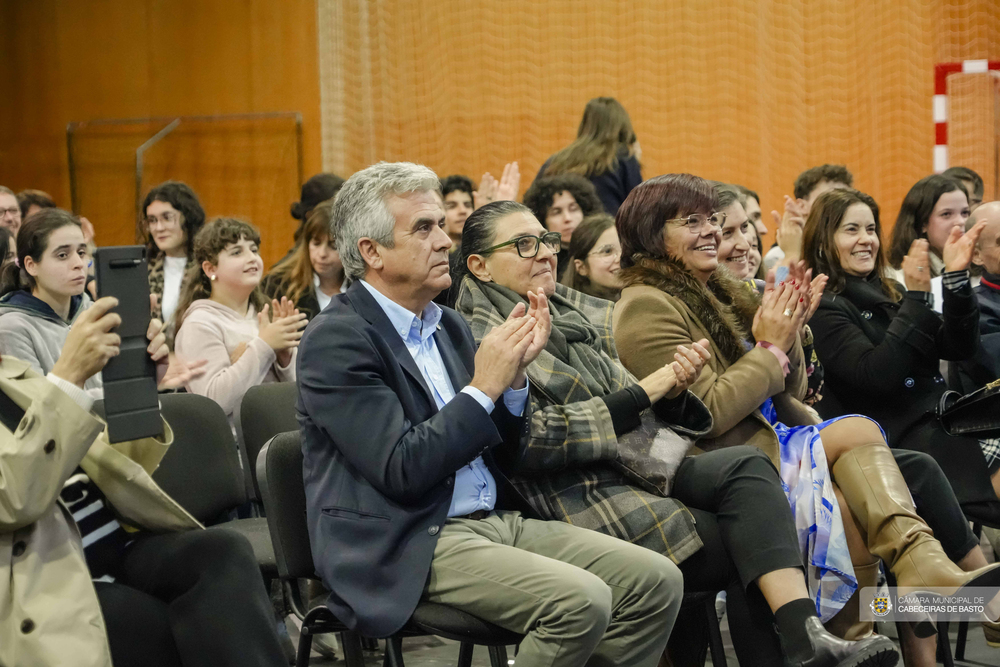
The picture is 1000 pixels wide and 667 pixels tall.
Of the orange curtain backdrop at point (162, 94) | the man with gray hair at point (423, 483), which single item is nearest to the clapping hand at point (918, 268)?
the man with gray hair at point (423, 483)

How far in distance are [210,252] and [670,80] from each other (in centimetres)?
419

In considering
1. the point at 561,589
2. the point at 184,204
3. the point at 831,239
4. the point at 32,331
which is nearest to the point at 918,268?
the point at 831,239

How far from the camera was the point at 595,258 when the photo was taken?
3.65 m

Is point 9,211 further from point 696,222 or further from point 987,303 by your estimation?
point 987,303

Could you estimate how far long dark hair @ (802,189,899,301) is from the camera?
3.33m

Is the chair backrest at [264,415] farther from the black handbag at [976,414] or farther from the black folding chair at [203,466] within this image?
the black handbag at [976,414]

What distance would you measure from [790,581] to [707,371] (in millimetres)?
620

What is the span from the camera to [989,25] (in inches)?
263

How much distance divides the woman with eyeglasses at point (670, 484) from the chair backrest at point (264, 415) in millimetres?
634

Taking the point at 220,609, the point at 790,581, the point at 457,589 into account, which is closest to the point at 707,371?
the point at 790,581

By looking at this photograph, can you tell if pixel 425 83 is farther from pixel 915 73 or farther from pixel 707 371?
pixel 707 371

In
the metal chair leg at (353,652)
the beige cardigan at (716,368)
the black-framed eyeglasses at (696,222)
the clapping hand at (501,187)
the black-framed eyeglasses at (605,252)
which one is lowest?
the metal chair leg at (353,652)

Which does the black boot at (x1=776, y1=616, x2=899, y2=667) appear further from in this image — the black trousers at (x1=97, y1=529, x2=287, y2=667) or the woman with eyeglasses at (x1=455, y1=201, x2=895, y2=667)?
the black trousers at (x1=97, y1=529, x2=287, y2=667)

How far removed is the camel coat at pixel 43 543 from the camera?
1692 millimetres
